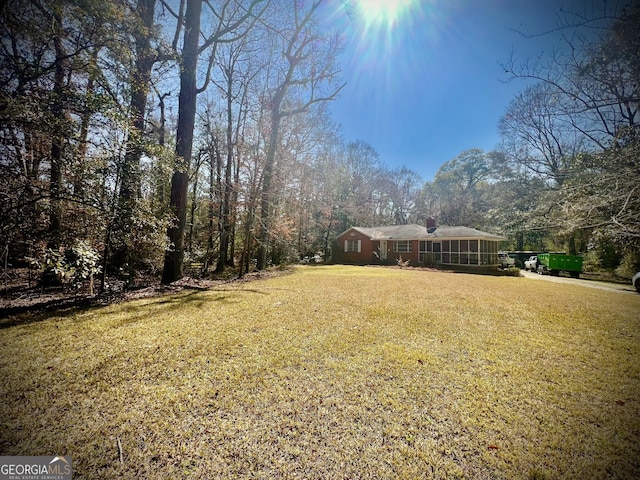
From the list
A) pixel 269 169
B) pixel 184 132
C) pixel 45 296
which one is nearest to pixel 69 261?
pixel 45 296

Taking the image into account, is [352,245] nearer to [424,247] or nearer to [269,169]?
[424,247]

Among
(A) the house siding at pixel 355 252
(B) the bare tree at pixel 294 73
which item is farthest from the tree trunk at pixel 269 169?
(A) the house siding at pixel 355 252

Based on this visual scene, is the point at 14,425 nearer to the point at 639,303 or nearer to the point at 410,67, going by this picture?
the point at 410,67

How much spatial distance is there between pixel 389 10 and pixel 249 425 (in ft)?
32.3

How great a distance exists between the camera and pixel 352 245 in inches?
961

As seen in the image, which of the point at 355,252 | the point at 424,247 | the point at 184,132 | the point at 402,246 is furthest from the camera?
the point at 355,252

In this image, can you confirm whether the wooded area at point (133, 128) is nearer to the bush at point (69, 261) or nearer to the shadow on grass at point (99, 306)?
the bush at point (69, 261)

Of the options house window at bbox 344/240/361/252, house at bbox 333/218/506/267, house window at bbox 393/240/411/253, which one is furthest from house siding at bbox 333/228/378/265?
house window at bbox 393/240/411/253

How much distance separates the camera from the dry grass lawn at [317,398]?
1.76m

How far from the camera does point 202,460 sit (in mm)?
1718

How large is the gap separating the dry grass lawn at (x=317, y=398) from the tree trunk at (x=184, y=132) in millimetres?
3266

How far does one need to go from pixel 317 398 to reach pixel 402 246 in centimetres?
2102

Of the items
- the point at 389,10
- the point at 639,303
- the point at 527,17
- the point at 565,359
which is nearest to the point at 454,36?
the point at 389,10

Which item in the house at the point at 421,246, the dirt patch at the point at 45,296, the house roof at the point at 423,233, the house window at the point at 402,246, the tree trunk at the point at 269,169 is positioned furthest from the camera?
the house window at the point at 402,246
